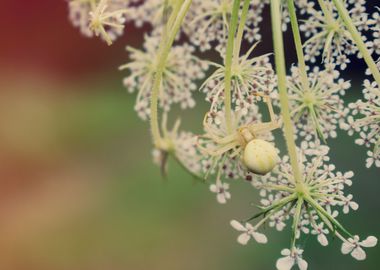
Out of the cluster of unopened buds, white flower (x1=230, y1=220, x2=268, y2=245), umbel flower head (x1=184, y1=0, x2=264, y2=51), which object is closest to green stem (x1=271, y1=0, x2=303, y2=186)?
the cluster of unopened buds

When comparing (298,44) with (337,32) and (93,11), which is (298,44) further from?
(93,11)

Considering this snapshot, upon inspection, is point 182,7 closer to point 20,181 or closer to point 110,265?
point 110,265

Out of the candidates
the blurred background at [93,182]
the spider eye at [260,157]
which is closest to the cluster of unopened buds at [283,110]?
the spider eye at [260,157]

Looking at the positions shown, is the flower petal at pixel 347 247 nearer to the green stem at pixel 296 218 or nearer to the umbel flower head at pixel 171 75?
the green stem at pixel 296 218

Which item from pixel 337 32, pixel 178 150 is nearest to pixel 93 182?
pixel 178 150

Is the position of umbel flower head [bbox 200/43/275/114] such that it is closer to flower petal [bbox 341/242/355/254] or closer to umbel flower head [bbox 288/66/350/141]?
umbel flower head [bbox 288/66/350/141]
